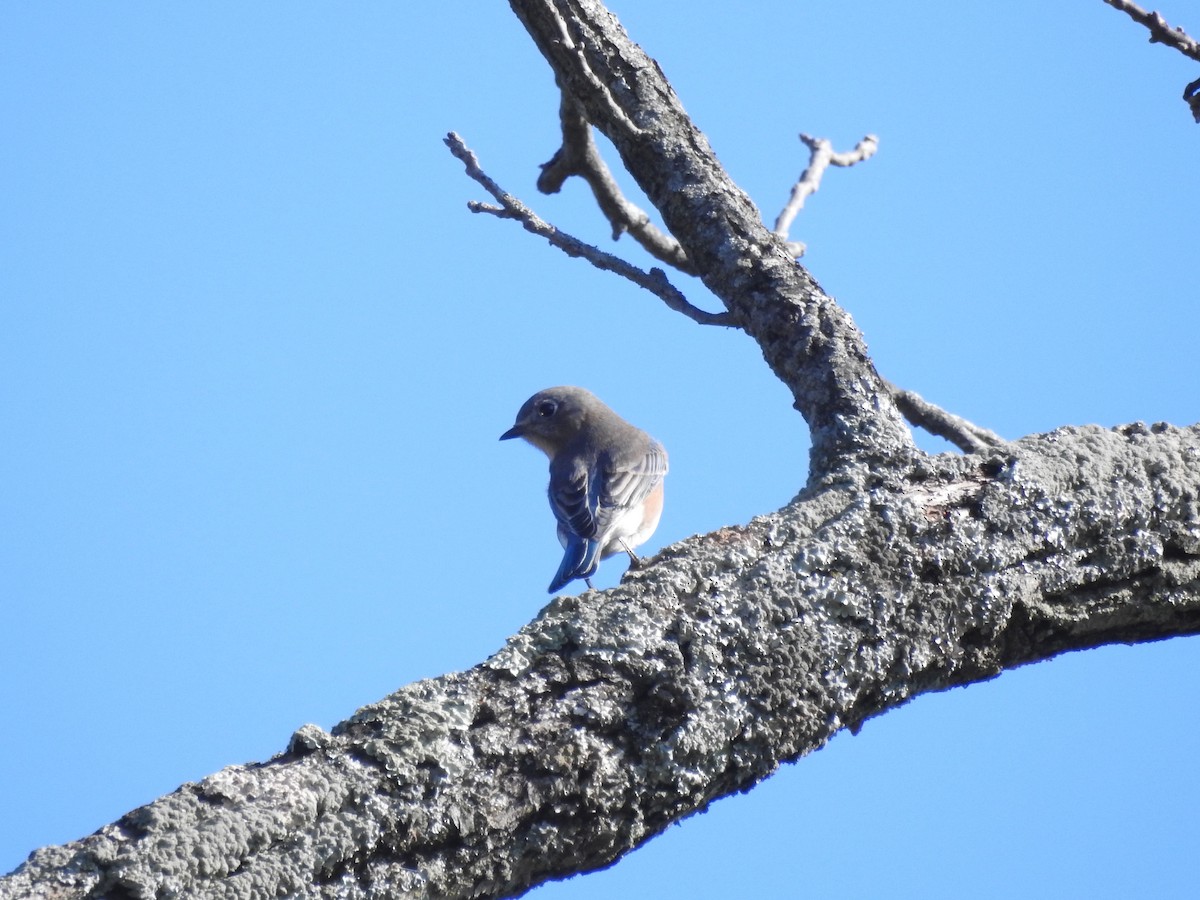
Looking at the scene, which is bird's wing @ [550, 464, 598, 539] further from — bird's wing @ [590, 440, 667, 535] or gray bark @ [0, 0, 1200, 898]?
gray bark @ [0, 0, 1200, 898]

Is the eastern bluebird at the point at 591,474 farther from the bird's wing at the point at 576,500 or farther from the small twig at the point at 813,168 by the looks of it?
the small twig at the point at 813,168

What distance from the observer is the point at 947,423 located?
424cm

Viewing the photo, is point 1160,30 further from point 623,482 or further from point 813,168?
point 623,482

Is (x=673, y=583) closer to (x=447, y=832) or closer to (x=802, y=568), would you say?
(x=802, y=568)

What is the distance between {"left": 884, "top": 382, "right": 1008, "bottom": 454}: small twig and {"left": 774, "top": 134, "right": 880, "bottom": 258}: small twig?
33.6 inches

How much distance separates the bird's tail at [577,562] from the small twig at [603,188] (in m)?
1.40

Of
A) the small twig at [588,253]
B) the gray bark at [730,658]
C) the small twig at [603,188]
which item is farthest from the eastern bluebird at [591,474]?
the gray bark at [730,658]

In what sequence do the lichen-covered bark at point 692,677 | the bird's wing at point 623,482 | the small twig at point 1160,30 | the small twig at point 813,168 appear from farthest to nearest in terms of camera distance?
the bird's wing at point 623,482 < the small twig at point 813,168 < the small twig at point 1160,30 < the lichen-covered bark at point 692,677

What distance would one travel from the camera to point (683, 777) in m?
2.34

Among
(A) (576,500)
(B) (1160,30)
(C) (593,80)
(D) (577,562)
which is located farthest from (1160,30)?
(A) (576,500)

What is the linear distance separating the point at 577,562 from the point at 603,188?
5.61ft

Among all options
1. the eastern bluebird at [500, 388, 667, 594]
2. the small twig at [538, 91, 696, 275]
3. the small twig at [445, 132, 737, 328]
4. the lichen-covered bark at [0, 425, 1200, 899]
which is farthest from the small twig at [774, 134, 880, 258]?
the lichen-covered bark at [0, 425, 1200, 899]

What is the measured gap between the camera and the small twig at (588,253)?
374 centimetres

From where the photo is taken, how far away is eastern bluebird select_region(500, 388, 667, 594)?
595 cm
